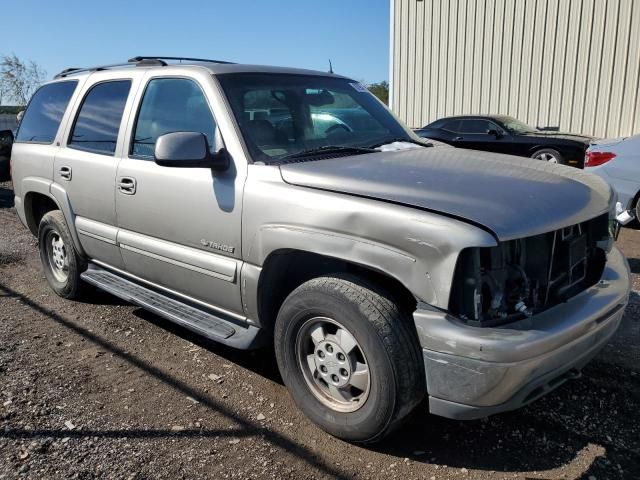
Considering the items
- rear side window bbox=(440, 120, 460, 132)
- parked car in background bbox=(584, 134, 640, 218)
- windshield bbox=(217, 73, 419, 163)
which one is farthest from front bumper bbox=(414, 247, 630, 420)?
rear side window bbox=(440, 120, 460, 132)

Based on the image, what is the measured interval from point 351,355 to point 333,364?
0.15m

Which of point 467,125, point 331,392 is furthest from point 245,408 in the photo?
point 467,125

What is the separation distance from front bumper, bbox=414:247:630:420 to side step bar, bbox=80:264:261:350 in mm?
1225

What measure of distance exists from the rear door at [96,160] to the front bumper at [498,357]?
8.90ft

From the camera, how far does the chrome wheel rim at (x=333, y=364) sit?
2.82m

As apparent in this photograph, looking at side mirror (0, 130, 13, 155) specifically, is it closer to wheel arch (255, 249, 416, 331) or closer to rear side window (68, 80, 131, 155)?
rear side window (68, 80, 131, 155)

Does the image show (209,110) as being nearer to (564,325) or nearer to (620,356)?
(564,325)

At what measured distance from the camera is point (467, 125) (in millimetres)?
13219

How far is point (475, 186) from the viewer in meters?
2.73

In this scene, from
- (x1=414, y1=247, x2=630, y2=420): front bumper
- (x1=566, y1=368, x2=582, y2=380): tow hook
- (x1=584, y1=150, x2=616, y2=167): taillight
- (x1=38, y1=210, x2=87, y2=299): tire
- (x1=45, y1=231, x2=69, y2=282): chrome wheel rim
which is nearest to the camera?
(x1=414, y1=247, x2=630, y2=420): front bumper

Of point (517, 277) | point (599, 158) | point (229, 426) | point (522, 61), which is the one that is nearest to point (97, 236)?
point (229, 426)

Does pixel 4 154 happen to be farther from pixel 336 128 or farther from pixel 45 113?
pixel 336 128

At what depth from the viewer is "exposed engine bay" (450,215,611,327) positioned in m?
2.39

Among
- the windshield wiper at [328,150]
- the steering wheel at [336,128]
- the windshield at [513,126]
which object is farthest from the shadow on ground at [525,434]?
the windshield at [513,126]
